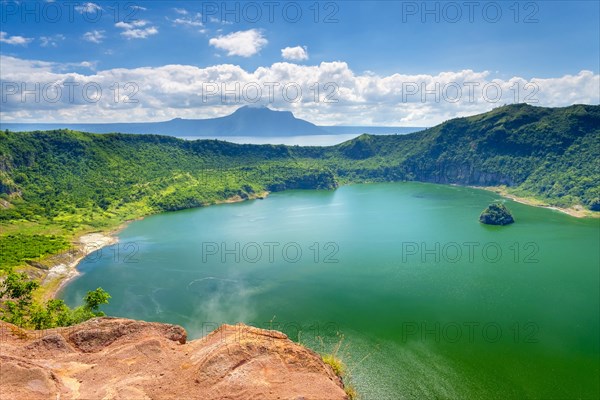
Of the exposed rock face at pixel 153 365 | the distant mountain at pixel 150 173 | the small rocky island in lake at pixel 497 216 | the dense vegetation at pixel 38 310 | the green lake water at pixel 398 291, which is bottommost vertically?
the green lake water at pixel 398 291

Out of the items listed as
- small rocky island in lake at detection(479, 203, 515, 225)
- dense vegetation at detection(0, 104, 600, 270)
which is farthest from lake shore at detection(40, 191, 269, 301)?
small rocky island in lake at detection(479, 203, 515, 225)

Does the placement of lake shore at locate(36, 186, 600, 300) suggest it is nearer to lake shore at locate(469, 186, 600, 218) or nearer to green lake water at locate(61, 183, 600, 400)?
lake shore at locate(469, 186, 600, 218)

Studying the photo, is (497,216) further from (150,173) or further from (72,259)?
(150,173)

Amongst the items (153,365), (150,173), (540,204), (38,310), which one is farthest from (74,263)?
(540,204)

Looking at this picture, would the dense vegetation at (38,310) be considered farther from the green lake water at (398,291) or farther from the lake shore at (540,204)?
the lake shore at (540,204)

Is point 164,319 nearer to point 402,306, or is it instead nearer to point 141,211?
point 402,306

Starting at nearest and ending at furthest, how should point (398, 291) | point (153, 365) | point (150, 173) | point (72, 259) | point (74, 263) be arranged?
1. point (153, 365)
2. point (398, 291)
3. point (74, 263)
4. point (72, 259)
5. point (150, 173)

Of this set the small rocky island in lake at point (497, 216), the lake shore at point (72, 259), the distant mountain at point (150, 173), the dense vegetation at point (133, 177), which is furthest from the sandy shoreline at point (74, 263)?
the small rocky island in lake at point (497, 216)
